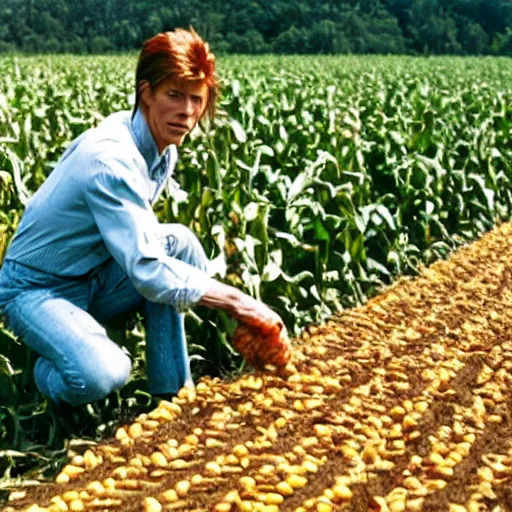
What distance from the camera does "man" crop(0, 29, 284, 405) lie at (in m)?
3.39

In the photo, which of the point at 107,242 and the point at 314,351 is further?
the point at 314,351

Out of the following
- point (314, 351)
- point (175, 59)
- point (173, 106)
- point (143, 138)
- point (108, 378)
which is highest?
point (175, 59)

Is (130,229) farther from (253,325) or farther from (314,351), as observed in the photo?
(314,351)

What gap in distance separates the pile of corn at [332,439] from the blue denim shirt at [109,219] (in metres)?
0.54

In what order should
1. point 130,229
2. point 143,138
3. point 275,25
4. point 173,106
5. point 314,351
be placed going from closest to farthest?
1. point 130,229
2. point 173,106
3. point 143,138
4. point 314,351
5. point 275,25

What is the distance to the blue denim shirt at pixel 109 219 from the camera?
11.1 ft

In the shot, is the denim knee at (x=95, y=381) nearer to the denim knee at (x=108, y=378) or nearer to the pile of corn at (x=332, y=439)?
the denim knee at (x=108, y=378)

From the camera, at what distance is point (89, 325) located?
11.7ft

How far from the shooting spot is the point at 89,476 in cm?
332

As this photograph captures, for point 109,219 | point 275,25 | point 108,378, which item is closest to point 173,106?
point 109,219

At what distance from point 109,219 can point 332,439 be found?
1.08 meters

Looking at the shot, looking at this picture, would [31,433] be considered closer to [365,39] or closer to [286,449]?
[286,449]

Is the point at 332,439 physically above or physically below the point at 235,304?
below

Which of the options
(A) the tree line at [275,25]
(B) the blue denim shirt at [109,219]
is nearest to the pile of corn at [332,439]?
(B) the blue denim shirt at [109,219]
